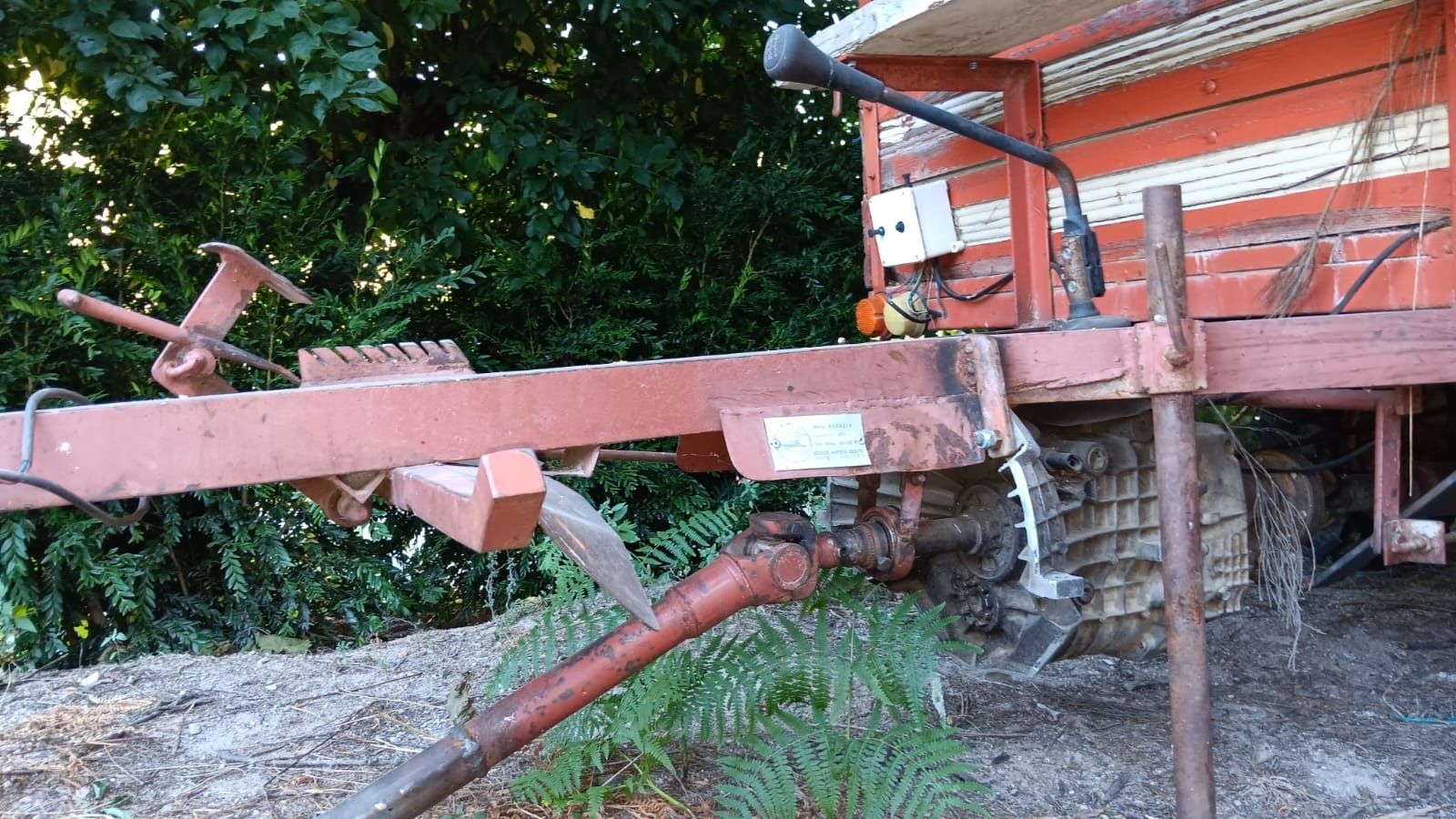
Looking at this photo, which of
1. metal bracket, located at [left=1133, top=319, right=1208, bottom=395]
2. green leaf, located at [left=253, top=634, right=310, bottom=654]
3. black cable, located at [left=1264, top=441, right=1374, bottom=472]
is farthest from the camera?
green leaf, located at [left=253, top=634, right=310, bottom=654]

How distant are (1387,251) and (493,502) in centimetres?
188

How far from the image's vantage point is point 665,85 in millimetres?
5613

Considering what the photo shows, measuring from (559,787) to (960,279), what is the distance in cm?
189

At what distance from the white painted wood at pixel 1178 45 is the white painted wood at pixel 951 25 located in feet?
0.28

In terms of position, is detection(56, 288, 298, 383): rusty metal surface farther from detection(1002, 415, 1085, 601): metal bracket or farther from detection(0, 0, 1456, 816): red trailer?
detection(1002, 415, 1085, 601): metal bracket

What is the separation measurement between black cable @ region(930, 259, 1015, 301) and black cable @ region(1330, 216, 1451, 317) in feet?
3.01

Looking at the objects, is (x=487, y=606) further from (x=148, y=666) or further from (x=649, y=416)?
(x=649, y=416)

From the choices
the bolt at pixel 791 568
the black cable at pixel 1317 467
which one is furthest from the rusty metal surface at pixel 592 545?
the black cable at pixel 1317 467

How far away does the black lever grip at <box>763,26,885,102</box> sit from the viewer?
1.92m

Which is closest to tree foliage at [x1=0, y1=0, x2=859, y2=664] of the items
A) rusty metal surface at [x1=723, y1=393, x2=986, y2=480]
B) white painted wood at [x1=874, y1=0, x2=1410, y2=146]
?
rusty metal surface at [x1=723, y1=393, x2=986, y2=480]

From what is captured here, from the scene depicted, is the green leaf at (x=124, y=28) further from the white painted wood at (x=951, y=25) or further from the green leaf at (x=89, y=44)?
the white painted wood at (x=951, y=25)

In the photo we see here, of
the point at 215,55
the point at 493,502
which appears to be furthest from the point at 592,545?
the point at 215,55

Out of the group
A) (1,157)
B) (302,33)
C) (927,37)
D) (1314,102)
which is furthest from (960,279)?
(1,157)

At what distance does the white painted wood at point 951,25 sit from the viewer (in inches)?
97.8
